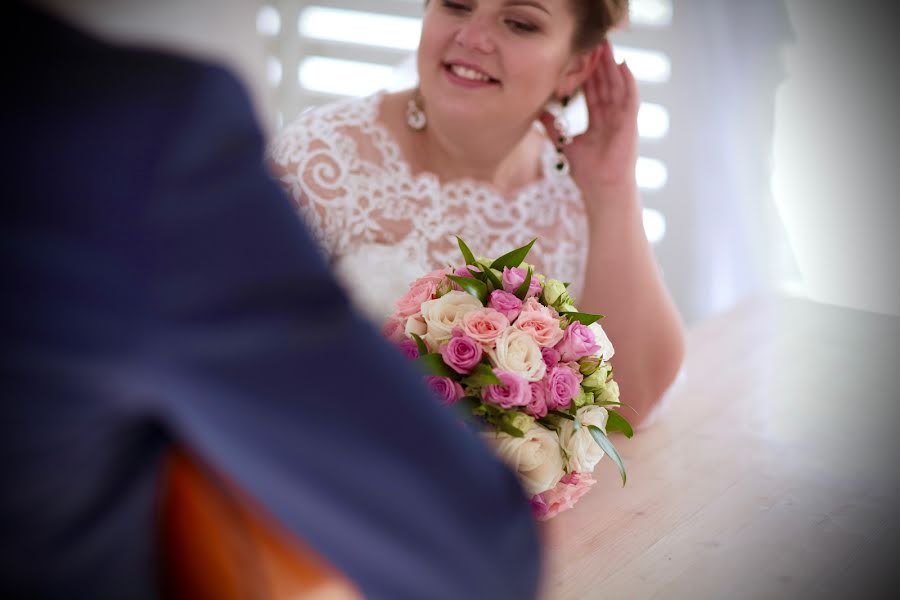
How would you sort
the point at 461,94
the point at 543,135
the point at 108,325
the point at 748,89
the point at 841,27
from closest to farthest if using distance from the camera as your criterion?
the point at 108,325
the point at 461,94
the point at 543,135
the point at 841,27
the point at 748,89

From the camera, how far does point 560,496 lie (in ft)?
4.19

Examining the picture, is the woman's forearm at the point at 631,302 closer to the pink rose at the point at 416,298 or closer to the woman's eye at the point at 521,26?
the woman's eye at the point at 521,26

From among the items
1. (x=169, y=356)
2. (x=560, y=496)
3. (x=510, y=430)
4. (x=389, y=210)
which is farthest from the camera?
(x=389, y=210)

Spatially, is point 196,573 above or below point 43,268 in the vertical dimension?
below

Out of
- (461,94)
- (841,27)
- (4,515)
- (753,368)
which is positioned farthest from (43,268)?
(841,27)

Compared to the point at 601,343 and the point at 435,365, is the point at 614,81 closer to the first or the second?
the point at 601,343

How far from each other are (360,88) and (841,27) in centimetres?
209

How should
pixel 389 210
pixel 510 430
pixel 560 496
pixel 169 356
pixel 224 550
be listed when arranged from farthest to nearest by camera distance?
pixel 389 210, pixel 560 496, pixel 510 430, pixel 224 550, pixel 169 356

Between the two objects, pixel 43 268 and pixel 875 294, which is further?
pixel 875 294

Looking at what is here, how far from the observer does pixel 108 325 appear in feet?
1.69

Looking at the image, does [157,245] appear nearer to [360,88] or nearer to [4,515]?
[4,515]

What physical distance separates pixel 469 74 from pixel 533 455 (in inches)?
38.2

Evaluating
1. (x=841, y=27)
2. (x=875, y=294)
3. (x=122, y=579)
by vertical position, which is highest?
(x=841, y=27)

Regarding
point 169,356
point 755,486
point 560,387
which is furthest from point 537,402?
point 169,356
